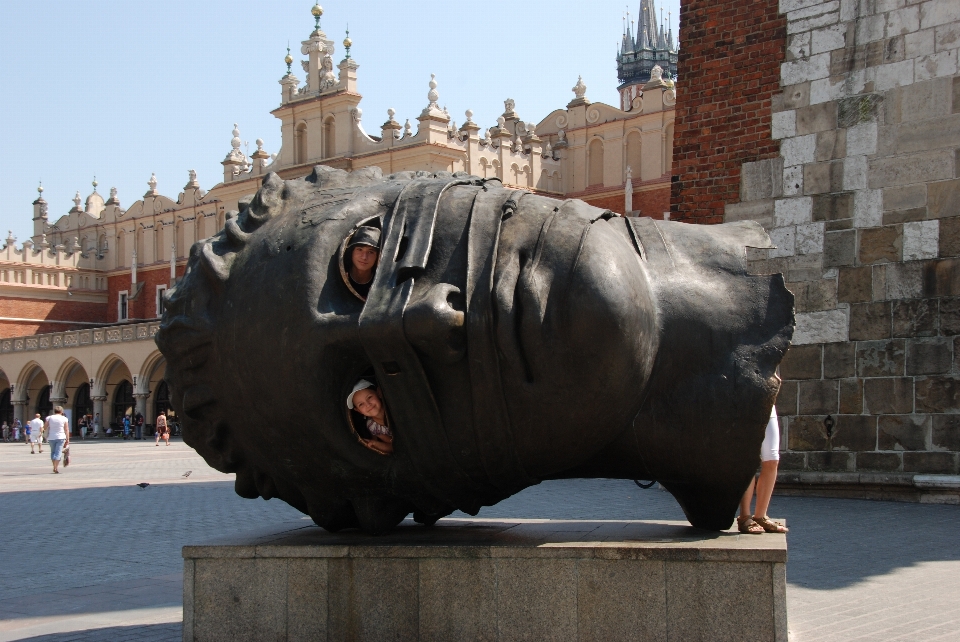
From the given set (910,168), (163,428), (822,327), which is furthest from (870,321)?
(163,428)

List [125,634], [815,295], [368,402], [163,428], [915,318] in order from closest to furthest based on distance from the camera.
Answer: [368,402] → [125,634] → [915,318] → [815,295] → [163,428]

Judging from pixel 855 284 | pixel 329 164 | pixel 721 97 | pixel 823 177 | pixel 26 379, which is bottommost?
pixel 26 379

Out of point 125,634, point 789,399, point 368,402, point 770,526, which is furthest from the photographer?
point 789,399

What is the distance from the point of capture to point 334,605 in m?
4.86

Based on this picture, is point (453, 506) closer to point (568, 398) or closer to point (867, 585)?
point (568, 398)

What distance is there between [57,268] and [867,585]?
6002cm

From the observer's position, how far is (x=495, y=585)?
4.64 m

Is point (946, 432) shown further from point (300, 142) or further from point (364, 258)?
point (300, 142)

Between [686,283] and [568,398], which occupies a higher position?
[686,283]

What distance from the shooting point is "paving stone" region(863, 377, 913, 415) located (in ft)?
34.9

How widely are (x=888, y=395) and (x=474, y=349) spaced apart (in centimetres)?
752

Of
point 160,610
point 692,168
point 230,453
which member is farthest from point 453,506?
point 692,168

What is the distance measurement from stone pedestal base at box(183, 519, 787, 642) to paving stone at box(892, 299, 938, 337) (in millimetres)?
6219

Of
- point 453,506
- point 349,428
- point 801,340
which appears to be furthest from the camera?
point 801,340
